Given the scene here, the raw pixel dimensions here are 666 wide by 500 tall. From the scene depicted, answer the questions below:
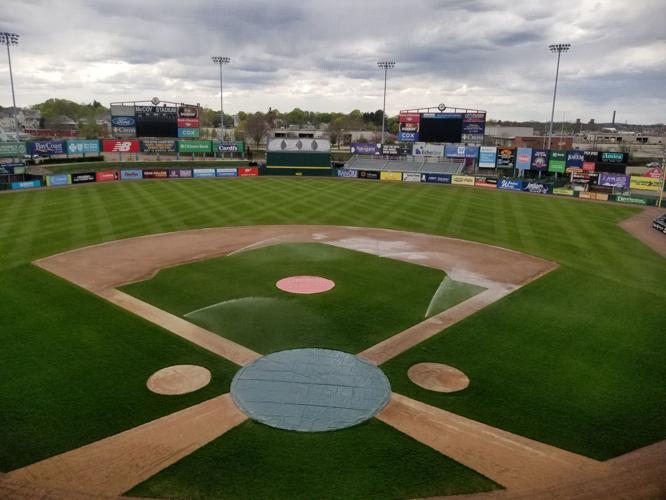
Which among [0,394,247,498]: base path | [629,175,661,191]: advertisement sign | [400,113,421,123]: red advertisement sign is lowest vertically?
[0,394,247,498]: base path

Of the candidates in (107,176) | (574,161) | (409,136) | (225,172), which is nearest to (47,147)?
(107,176)

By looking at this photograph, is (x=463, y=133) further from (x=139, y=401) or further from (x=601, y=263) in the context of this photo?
(x=139, y=401)

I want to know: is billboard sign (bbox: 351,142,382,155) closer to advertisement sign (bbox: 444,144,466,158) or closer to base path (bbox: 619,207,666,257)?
advertisement sign (bbox: 444,144,466,158)

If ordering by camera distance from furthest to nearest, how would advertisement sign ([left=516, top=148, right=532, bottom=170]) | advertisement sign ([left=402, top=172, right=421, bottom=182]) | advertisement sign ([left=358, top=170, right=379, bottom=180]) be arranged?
advertisement sign ([left=358, top=170, right=379, bottom=180]) → advertisement sign ([left=402, top=172, right=421, bottom=182]) → advertisement sign ([left=516, top=148, right=532, bottom=170])

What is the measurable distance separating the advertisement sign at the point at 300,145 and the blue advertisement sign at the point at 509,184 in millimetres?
24177

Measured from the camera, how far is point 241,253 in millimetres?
25609

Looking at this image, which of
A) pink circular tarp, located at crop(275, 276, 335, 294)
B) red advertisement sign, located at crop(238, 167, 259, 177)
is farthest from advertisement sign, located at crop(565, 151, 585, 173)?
pink circular tarp, located at crop(275, 276, 335, 294)

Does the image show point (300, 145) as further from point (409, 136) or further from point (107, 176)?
point (107, 176)

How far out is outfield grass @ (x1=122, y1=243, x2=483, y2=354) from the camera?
619 inches

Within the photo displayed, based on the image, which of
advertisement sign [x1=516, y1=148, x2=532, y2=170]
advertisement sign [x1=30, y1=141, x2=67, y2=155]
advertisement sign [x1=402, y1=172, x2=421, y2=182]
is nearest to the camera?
advertisement sign [x1=516, y1=148, x2=532, y2=170]

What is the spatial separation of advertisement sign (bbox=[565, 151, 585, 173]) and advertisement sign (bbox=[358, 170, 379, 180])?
23803 millimetres

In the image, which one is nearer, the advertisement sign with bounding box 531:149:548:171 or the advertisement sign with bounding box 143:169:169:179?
the advertisement sign with bounding box 143:169:169:179

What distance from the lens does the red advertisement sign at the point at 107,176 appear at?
56472mm

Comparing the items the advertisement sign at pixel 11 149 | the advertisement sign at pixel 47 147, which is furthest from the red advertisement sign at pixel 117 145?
the advertisement sign at pixel 11 149
